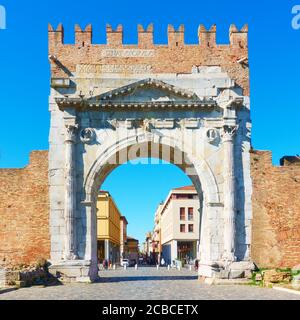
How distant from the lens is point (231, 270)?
60.7 ft

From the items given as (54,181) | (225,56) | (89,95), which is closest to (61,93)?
(89,95)

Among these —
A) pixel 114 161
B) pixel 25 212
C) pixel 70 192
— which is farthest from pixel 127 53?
pixel 25 212

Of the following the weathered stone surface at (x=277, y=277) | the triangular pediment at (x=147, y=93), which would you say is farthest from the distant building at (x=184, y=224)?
the weathered stone surface at (x=277, y=277)

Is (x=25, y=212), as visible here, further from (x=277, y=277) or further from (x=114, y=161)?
(x=277, y=277)

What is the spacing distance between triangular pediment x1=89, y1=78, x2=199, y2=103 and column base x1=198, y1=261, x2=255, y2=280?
20.0 feet

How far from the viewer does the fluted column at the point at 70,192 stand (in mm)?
18938

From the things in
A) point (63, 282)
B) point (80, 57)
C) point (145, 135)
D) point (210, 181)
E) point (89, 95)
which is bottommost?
point (63, 282)

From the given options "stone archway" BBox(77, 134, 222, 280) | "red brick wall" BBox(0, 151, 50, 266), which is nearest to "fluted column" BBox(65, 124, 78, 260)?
"stone archway" BBox(77, 134, 222, 280)

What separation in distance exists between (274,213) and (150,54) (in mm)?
7608

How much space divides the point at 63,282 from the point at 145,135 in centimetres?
602

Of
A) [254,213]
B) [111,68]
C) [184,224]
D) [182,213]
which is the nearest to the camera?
[254,213]

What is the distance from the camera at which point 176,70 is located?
66.7 ft

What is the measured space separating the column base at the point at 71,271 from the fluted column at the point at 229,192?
4.91 m
